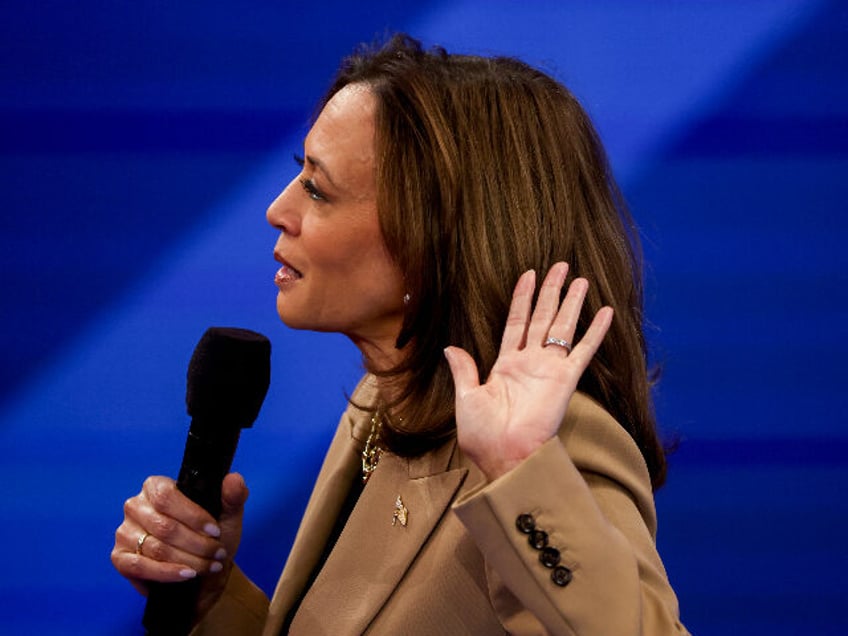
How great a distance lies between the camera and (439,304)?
139cm

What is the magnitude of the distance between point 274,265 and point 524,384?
1.01 m

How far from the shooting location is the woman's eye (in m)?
1.45

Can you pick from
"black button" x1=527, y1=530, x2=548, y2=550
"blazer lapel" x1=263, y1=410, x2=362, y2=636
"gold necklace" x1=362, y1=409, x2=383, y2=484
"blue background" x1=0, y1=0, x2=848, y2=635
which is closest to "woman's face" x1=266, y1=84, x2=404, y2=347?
"gold necklace" x1=362, y1=409, x2=383, y2=484

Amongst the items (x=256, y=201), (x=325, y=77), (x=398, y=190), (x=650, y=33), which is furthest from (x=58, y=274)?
(x=650, y=33)

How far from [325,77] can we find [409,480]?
0.84m

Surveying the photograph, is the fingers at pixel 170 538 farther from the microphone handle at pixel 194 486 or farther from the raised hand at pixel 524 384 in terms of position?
the raised hand at pixel 524 384

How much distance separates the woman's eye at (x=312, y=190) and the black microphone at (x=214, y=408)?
0.68 ft

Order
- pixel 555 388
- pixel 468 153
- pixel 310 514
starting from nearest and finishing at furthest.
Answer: pixel 555 388 < pixel 468 153 < pixel 310 514

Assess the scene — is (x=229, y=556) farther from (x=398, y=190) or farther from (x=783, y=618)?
(x=783, y=618)

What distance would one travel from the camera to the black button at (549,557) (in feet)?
3.56

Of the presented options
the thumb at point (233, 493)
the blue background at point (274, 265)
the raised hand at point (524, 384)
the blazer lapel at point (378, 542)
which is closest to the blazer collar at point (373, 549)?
the blazer lapel at point (378, 542)

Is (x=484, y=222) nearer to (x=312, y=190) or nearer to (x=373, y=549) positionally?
(x=312, y=190)

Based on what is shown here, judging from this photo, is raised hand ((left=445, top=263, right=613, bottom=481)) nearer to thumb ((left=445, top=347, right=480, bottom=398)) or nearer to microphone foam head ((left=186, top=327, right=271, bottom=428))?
thumb ((left=445, top=347, right=480, bottom=398))

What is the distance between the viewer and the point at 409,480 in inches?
55.1
